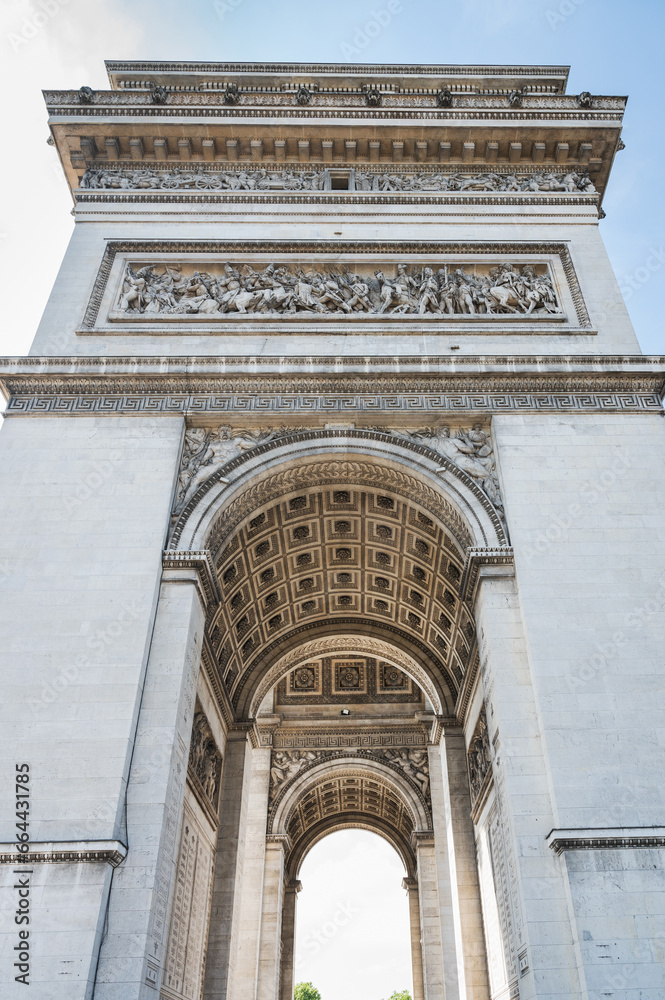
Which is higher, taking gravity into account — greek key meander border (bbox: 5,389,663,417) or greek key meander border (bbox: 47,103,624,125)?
greek key meander border (bbox: 47,103,624,125)

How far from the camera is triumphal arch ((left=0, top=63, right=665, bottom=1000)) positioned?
1090 cm

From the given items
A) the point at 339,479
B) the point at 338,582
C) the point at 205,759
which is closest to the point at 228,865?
the point at 205,759

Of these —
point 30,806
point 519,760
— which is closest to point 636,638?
point 519,760

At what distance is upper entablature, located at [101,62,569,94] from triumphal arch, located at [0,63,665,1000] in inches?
3.6

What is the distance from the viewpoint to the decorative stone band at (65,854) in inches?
412

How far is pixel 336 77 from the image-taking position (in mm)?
21875

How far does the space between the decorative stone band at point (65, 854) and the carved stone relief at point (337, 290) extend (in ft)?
34.6

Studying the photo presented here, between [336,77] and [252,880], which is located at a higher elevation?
[336,77]

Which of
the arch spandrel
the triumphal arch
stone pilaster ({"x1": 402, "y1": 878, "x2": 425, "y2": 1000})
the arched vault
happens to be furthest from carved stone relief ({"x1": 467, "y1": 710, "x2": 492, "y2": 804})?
stone pilaster ({"x1": 402, "y1": 878, "x2": 425, "y2": 1000})

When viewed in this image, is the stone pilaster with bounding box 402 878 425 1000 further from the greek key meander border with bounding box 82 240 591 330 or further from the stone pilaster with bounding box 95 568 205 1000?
the greek key meander border with bounding box 82 240 591 330

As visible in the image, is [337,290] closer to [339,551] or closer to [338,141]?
[338,141]

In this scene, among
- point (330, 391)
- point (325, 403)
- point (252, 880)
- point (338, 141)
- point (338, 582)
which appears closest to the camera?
point (325, 403)

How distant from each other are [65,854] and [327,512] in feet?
27.7

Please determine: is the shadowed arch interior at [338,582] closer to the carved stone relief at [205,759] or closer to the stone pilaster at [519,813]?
the carved stone relief at [205,759]
